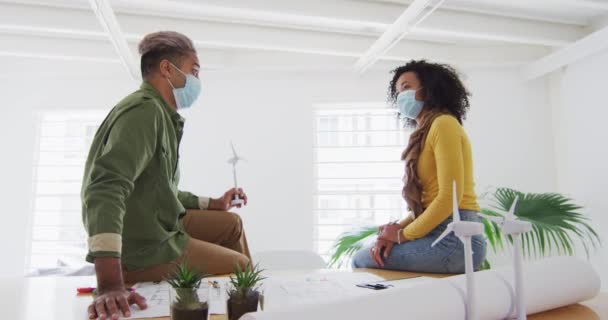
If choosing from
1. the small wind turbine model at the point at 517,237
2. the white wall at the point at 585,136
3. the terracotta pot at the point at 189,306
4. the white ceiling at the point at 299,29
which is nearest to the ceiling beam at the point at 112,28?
the white ceiling at the point at 299,29

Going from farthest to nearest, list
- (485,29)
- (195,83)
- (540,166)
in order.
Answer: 1. (540,166)
2. (485,29)
3. (195,83)

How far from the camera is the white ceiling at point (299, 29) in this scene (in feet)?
11.4

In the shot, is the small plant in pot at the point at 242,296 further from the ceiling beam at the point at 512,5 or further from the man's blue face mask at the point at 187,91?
the ceiling beam at the point at 512,5

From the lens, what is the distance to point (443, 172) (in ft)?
6.59

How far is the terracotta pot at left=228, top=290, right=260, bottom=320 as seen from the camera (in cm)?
94

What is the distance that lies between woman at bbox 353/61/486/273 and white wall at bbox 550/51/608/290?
2.27 meters

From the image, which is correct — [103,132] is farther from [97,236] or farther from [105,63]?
[105,63]

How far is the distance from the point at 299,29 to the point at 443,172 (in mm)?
2543

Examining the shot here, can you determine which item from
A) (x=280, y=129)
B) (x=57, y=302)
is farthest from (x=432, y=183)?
(x=280, y=129)

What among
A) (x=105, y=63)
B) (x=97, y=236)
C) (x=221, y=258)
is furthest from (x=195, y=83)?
(x=105, y=63)

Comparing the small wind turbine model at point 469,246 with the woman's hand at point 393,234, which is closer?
the small wind turbine model at point 469,246

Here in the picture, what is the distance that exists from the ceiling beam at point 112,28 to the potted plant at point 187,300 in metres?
2.59

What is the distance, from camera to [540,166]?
180 inches

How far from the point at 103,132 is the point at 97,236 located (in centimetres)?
49
